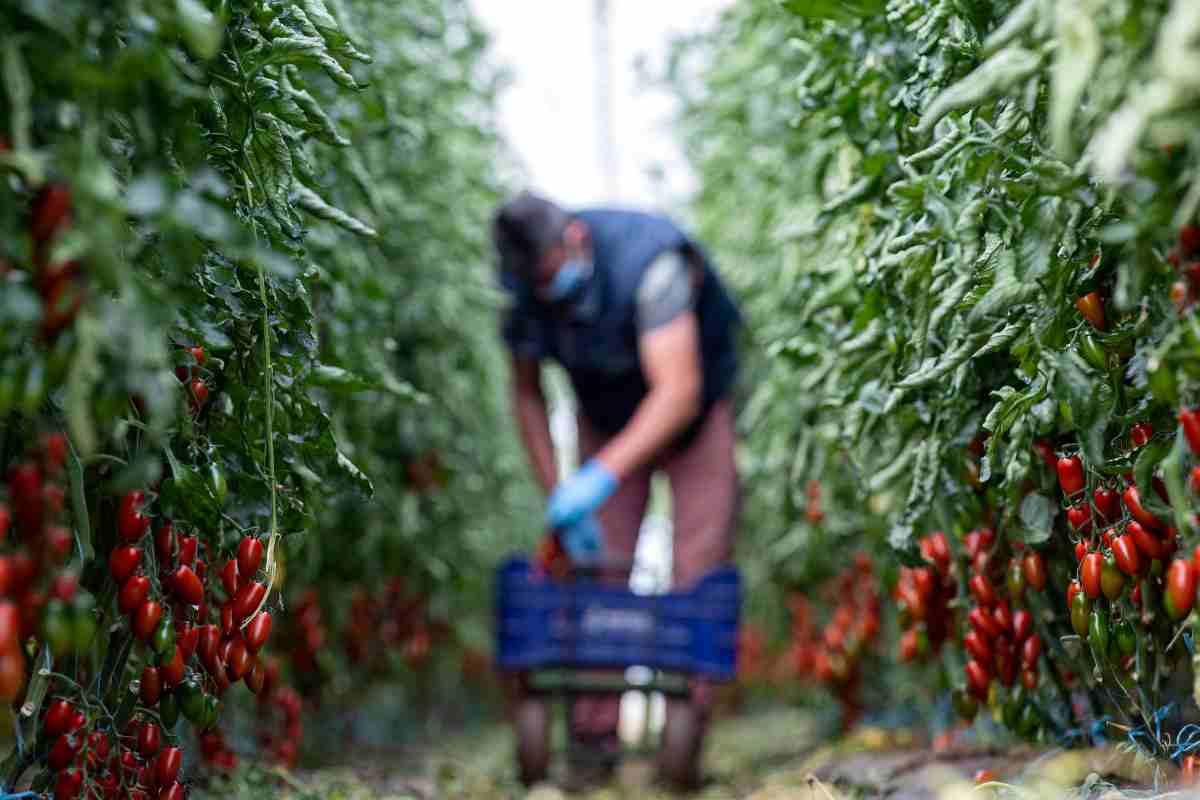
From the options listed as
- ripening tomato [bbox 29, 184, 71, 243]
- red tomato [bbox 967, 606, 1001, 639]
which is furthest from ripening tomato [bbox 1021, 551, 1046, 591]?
ripening tomato [bbox 29, 184, 71, 243]

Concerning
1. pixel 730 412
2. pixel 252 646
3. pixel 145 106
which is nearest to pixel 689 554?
pixel 730 412

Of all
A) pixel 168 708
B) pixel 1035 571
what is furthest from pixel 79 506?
pixel 1035 571

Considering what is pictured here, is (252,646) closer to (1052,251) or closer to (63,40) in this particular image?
(63,40)

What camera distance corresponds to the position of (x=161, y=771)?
133 centimetres

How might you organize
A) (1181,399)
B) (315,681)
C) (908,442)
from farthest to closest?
(315,681) → (908,442) → (1181,399)

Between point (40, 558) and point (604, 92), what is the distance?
21.9 feet

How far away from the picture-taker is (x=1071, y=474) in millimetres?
1429

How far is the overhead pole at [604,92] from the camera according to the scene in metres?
7.25

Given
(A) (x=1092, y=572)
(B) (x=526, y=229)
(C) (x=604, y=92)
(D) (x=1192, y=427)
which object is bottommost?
(A) (x=1092, y=572)

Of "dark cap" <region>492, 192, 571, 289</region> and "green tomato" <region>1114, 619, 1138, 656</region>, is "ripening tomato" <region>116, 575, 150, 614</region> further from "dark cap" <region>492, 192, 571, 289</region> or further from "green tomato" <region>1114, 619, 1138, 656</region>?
"dark cap" <region>492, 192, 571, 289</region>

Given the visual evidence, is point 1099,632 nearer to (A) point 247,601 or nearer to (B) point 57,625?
(A) point 247,601

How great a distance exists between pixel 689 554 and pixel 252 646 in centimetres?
198

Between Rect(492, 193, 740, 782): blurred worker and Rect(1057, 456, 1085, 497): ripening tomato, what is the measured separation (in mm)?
1613

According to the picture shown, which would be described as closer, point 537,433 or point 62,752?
point 62,752
